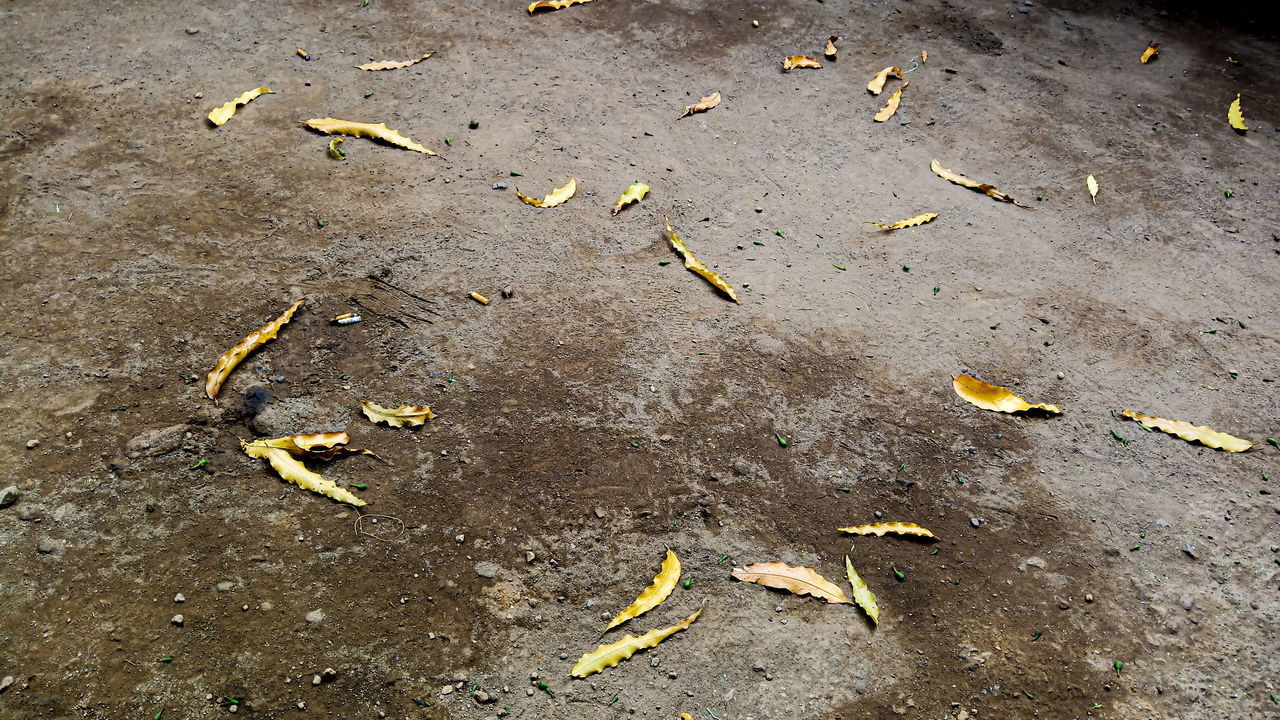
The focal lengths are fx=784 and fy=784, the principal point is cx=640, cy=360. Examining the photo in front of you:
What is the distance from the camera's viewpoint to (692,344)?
3221 mm

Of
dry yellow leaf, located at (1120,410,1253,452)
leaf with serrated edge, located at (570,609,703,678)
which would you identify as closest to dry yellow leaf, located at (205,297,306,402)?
leaf with serrated edge, located at (570,609,703,678)

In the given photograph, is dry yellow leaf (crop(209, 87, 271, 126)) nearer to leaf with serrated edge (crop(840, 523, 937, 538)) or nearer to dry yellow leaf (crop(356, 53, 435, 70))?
dry yellow leaf (crop(356, 53, 435, 70))

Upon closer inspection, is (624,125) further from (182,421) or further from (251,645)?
(251,645)

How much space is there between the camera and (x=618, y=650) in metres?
2.32

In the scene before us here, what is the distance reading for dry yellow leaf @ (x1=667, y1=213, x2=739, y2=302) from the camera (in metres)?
3.45

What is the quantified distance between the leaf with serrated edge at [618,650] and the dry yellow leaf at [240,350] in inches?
64.2

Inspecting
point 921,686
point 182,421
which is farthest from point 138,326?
point 921,686

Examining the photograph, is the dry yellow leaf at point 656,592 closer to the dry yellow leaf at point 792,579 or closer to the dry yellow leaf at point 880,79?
the dry yellow leaf at point 792,579

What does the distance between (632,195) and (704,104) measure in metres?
1.01

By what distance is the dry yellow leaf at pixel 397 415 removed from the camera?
282 centimetres

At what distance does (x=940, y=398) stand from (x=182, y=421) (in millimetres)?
2810

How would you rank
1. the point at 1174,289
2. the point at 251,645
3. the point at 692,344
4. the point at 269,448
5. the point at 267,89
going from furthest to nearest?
the point at 267,89, the point at 1174,289, the point at 692,344, the point at 269,448, the point at 251,645

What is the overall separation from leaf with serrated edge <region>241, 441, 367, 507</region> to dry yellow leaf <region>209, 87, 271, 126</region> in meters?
2.15

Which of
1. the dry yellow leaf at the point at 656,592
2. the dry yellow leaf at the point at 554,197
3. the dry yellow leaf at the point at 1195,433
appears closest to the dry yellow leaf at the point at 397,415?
the dry yellow leaf at the point at 656,592
